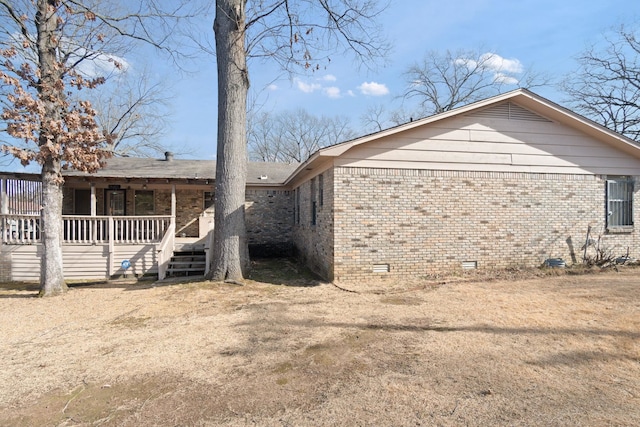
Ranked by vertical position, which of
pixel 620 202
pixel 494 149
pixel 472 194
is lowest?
pixel 620 202

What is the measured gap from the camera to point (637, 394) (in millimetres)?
3016

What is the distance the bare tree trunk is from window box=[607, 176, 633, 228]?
1368 centimetres

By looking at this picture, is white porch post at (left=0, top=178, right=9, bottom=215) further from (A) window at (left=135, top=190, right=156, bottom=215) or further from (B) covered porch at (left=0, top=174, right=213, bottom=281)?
(A) window at (left=135, top=190, right=156, bottom=215)

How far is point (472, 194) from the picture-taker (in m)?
8.81

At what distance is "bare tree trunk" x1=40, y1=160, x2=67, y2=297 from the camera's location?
746 centimetres

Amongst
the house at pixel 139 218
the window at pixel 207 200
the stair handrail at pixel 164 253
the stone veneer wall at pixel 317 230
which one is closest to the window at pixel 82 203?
the house at pixel 139 218

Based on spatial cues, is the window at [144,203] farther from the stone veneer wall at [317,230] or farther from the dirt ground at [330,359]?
the dirt ground at [330,359]

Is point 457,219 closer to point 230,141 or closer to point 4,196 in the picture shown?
point 230,141

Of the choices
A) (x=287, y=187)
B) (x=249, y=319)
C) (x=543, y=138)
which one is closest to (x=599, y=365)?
(x=249, y=319)

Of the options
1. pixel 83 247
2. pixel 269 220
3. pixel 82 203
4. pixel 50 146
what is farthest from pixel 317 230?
pixel 82 203

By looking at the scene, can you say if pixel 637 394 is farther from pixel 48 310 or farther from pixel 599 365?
pixel 48 310

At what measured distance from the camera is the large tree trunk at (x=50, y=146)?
7254 millimetres

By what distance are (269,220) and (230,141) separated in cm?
647

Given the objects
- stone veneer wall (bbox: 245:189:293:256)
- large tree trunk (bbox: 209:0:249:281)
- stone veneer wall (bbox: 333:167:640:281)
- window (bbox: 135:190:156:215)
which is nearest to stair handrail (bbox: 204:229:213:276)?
large tree trunk (bbox: 209:0:249:281)
